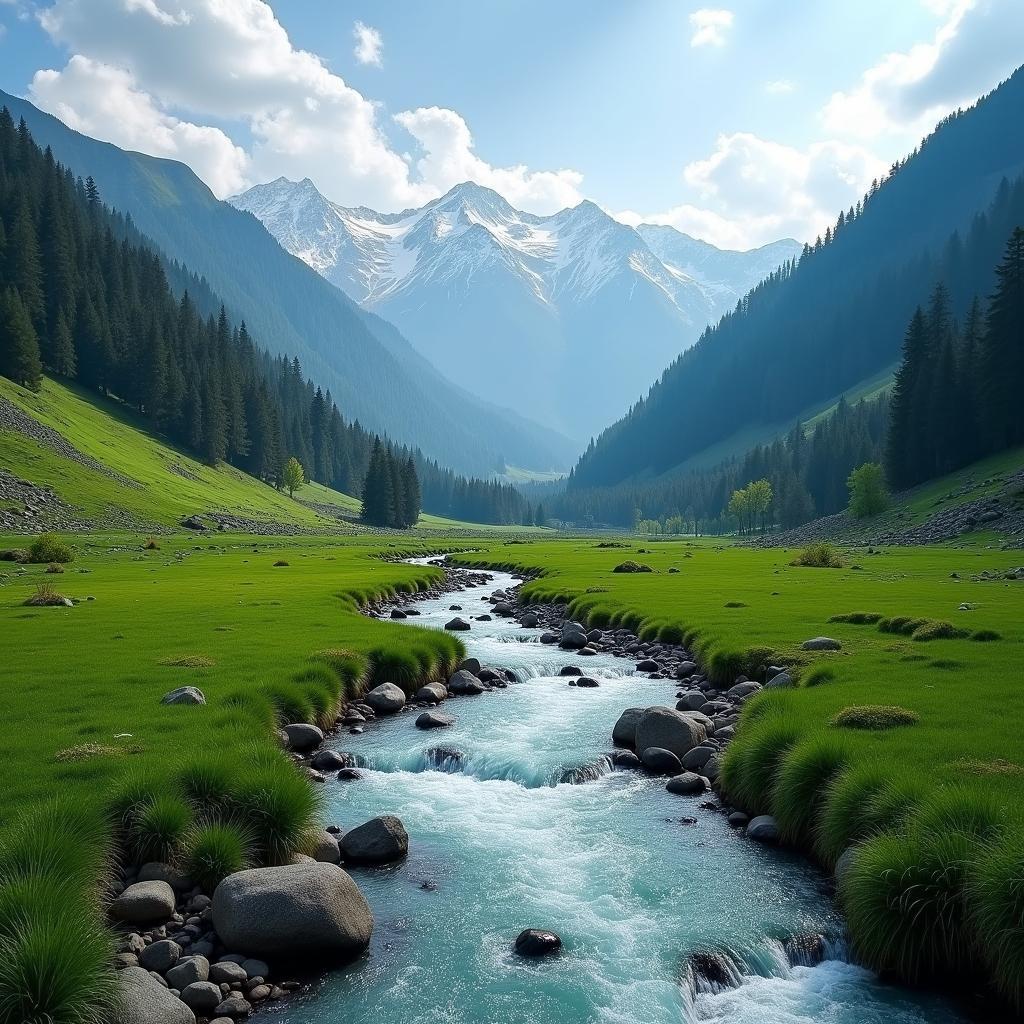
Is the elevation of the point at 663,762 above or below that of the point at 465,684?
above

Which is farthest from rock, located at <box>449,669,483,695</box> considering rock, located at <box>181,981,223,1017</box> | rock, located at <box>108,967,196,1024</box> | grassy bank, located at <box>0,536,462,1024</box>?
rock, located at <box>108,967,196,1024</box>

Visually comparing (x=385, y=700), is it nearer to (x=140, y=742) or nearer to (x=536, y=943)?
(x=140, y=742)

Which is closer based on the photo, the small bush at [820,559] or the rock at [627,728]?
the rock at [627,728]

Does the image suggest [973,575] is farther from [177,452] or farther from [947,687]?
[177,452]

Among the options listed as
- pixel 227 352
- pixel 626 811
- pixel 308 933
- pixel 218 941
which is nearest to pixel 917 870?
pixel 626 811

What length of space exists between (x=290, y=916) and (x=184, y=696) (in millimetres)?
10452

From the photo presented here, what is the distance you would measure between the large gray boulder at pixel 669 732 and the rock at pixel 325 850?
9884mm

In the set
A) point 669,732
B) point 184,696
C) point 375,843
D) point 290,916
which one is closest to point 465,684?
point 669,732

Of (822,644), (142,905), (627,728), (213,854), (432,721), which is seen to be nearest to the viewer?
(142,905)

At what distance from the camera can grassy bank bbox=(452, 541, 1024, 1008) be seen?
10836 millimetres

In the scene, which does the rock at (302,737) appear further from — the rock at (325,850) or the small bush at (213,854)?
the small bush at (213,854)

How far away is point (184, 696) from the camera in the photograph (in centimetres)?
2008

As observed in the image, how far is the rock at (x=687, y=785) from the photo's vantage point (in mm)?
18703

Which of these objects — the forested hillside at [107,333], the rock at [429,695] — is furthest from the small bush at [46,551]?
the forested hillside at [107,333]
